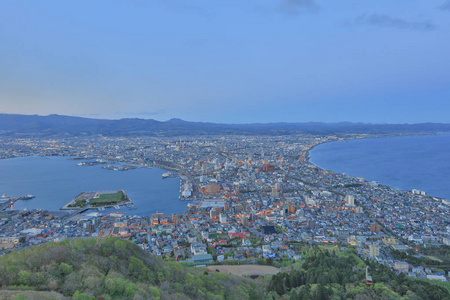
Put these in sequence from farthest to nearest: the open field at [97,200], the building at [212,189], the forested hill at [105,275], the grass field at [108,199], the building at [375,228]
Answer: the building at [212,189]
the grass field at [108,199]
the open field at [97,200]
the building at [375,228]
the forested hill at [105,275]

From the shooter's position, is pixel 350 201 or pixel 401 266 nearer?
pixel 401 266

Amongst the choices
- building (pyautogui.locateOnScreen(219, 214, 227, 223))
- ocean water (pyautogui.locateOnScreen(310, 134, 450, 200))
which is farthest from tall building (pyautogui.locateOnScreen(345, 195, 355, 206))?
building (pyautogui.locateOnScreen(219, 214, 227, 223))

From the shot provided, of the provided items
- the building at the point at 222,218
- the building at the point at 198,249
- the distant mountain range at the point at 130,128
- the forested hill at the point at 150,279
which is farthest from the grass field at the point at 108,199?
the distant mountain range at the point at 130,128

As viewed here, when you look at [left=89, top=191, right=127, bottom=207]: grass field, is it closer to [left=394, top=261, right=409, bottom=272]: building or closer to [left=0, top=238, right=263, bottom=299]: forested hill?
[left=0, top=238, right=263, bottom=299]: forested hill

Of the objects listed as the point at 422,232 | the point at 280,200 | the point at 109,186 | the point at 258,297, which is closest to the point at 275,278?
the point at 258,297

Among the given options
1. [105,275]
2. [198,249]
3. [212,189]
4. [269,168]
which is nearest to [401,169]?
[269,168]

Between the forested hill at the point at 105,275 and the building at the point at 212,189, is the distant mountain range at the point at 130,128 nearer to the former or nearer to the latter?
the building at the point at 212,189

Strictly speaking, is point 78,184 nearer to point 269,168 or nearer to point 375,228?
point 269,168
